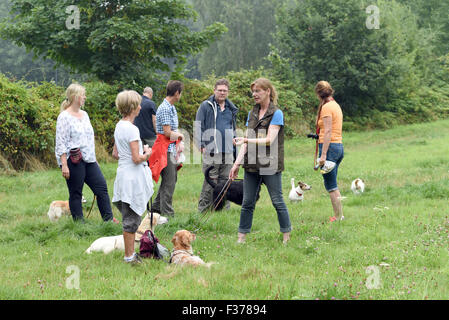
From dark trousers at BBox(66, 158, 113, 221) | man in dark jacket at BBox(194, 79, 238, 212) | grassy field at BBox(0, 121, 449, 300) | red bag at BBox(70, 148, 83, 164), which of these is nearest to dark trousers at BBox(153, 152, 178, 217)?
grassy field at BBox(0, 121, 449, 300)

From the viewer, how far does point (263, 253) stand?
5.38 meters

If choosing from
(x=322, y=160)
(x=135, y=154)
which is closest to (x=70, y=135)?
A: (x=135, y=154)

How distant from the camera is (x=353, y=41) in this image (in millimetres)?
23188

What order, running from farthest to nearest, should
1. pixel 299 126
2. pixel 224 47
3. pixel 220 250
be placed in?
pixel 224 47, pixel 299 126, pixel 220 250

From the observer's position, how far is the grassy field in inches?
161

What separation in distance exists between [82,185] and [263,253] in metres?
2.88

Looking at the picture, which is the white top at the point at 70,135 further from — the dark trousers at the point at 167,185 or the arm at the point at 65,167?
the dark trousers at the point at 167,185

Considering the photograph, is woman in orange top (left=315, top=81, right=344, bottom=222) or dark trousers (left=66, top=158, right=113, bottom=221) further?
woman in orange top (left=315, top=81, right=344, bottom=222)

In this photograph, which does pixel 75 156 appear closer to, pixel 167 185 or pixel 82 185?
pixel 82 185

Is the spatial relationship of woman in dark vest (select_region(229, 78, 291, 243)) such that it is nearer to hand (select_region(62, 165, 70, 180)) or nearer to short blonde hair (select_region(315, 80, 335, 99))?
short blonde hair (select_region(315, 80, 335, 99))

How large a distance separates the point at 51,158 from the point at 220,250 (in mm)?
8558
